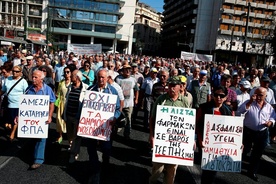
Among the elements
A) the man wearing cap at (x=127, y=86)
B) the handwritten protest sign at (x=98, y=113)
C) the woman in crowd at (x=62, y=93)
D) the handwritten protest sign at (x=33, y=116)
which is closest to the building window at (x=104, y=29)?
the man wearing cap at (x=127, y=86)

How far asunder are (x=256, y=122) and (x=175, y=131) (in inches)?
81.1

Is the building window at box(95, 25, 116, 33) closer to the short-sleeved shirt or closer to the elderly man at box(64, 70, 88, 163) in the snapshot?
the short-sleeved shirt

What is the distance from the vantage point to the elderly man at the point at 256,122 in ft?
17.7

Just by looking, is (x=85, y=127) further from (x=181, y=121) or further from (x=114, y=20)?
(x=114, y=20)

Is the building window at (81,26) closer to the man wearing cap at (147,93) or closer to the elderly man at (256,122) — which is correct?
the man wearing cap at (147,93)

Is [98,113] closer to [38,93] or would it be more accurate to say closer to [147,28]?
[38,93]

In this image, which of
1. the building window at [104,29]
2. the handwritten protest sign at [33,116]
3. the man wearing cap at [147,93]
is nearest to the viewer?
the handwritten protest sign at [33,116]

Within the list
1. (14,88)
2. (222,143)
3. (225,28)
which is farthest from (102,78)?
(225,28)

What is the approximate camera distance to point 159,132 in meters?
4.23

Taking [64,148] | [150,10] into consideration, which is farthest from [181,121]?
[150,10]

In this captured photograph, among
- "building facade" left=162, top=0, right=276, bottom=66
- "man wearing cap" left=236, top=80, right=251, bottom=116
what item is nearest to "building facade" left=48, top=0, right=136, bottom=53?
"building facade" left=162, top=0, right=276, bottom=66

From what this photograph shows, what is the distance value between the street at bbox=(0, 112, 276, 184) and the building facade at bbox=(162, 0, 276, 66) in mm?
46473

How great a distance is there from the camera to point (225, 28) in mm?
62344

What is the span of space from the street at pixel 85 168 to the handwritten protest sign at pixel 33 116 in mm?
652
